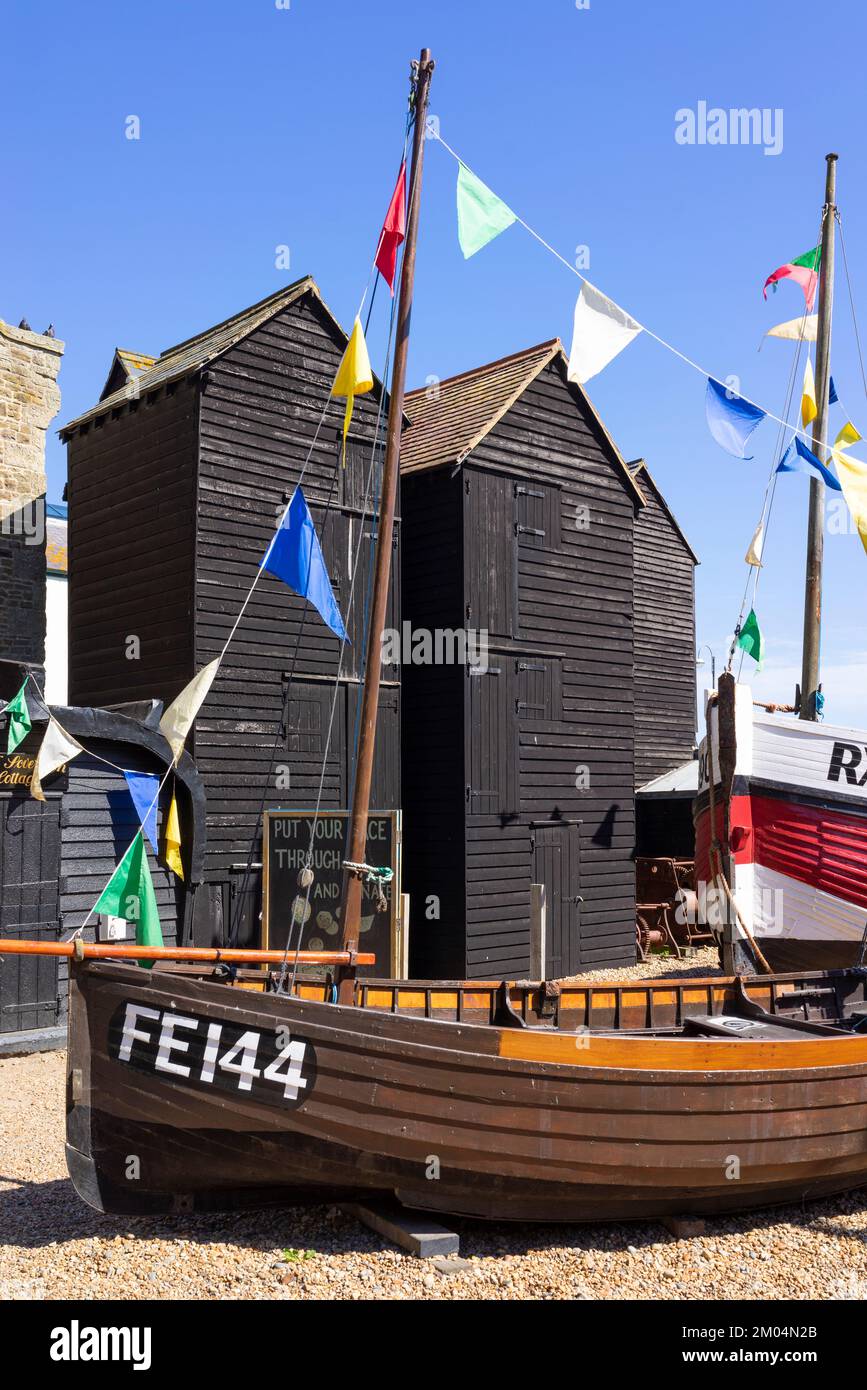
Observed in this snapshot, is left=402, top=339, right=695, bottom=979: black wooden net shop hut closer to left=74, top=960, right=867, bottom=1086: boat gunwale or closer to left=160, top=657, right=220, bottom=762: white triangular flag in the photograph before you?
left=160, top=657, right=220, bottom=762: white triangular flag

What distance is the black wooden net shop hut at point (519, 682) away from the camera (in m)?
15.4

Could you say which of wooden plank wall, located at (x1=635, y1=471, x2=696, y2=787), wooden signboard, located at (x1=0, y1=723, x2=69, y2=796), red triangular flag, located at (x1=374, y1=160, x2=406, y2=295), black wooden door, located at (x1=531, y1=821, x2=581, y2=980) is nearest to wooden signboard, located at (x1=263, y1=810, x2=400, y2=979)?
wooden signboard, located at (x1=0, y1=723, x2=69, y2=796)

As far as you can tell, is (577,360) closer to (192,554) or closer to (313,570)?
(313,570)

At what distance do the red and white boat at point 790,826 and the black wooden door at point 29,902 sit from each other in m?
7.12

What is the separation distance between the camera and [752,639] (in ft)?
47.9

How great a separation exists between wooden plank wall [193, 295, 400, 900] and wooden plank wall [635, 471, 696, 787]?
9977 mm

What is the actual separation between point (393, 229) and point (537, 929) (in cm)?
1038

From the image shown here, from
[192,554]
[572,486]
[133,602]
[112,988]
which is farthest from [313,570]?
[572,486]

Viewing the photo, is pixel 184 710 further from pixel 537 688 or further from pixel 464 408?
pixel 464 408

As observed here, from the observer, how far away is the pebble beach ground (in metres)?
5.83

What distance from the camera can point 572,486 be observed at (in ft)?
57.3

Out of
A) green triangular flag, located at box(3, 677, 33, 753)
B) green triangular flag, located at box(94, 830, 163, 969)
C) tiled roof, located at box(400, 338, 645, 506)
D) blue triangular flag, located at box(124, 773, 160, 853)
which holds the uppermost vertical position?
tiled roof, located at box(400, 338, 645, 506)

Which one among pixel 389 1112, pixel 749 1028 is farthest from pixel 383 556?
pixel 749 1028

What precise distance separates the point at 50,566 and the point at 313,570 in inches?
832
